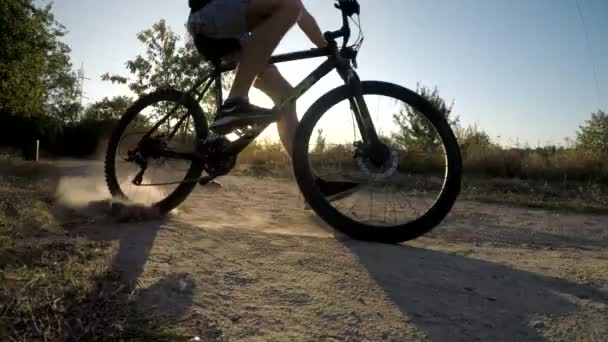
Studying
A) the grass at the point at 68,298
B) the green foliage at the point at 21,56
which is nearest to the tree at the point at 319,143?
the grass at the point at 68,298

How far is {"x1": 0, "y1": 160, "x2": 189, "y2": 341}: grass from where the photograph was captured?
1249 millimetres

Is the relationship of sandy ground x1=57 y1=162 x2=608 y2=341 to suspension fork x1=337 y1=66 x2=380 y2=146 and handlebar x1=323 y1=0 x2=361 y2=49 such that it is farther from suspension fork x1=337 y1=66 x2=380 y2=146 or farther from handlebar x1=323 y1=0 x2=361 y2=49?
handlebar x1=323 y1=0 x2=361 y2=49

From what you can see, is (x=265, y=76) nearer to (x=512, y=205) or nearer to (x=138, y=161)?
(x=138, y=161)

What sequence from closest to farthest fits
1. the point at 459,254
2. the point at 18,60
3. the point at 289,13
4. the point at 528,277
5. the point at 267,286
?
the point at 267,286
the point at 528,277
the point at 459,254
the point at 289,13
the point at 18,60

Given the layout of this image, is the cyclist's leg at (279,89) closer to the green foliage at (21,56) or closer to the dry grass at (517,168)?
the dry grass at (517,168)

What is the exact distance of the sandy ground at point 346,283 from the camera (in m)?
1.50

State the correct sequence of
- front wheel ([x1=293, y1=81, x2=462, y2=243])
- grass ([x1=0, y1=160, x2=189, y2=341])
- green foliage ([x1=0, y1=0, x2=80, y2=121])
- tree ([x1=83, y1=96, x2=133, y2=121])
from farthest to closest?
tree ([x1=83, y1=96, x2=133, y2=121]) < green foliage ([x1=0, y1=0, x2=80, y2=121]) < front wheel ([x1=293, y1=81, x2=462, y2=243]) < grass ([x1=0, y1=160, x2=189, y2=341])

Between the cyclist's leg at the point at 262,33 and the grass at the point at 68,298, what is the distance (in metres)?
1.32

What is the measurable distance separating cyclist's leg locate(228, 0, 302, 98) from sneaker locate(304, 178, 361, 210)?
75 centimetres

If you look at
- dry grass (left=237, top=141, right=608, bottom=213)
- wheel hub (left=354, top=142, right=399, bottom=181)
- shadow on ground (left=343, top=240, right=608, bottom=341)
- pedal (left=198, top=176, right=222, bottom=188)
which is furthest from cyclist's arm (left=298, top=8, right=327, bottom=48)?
dry grass (left=237, top=141, right=608, bottom=213)

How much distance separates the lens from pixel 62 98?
42.1 metres

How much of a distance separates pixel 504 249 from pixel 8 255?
2.60 m

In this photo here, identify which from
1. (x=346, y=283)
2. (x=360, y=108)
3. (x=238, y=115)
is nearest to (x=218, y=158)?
(x=238, y=115)

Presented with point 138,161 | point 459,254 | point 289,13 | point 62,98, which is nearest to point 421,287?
point 459,254
